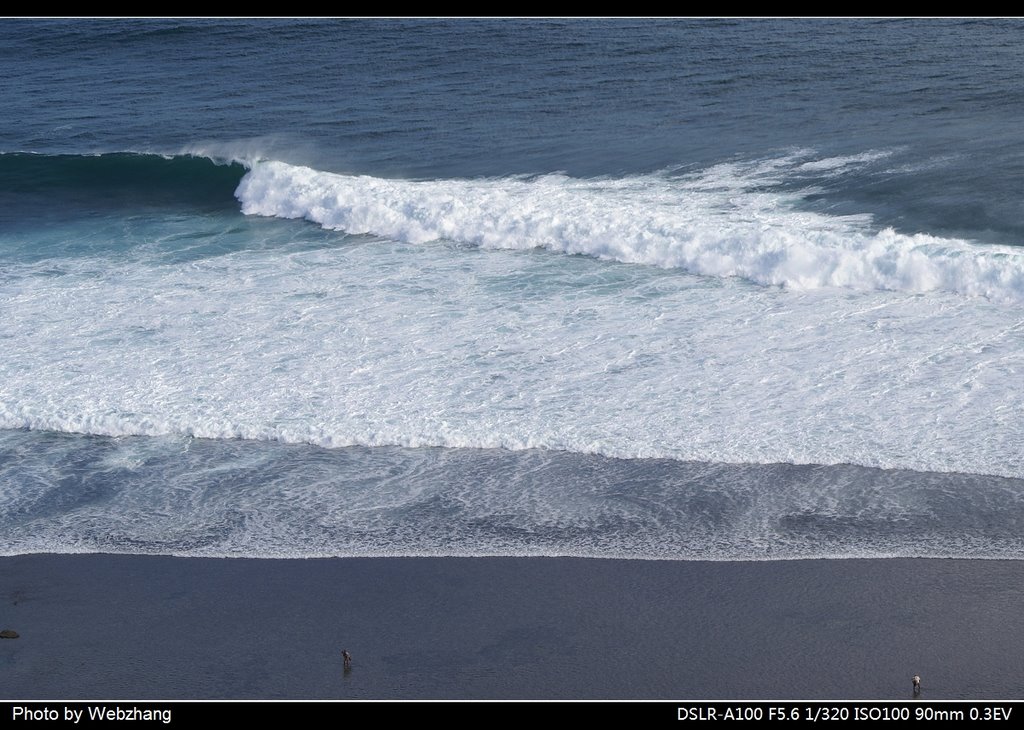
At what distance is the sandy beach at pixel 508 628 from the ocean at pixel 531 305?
1.12ft

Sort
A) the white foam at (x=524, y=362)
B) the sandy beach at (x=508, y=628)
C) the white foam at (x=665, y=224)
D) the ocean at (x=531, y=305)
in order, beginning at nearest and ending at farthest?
the sandy beach at (x=508, y=628) < the ocean at (x=531, y=305) < the white foam at (x=524, y=362) < the white foam at (x=665, y=224)

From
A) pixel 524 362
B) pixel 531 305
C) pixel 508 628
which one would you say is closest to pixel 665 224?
pixel 531 305

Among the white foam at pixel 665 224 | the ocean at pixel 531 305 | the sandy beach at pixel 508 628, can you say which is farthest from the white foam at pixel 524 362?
the sandy beach at pixel 508 628

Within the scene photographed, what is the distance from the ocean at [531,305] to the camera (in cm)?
974

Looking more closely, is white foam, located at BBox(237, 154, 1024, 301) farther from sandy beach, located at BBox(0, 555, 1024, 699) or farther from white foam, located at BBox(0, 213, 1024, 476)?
sandy beach, located at BBox(0, 555, 1024, 699)

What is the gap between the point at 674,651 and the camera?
7.82 metres

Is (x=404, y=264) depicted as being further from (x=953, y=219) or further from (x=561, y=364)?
(x=953, y=219)

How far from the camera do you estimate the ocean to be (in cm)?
974

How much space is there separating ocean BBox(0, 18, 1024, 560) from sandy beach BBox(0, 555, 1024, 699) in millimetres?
340

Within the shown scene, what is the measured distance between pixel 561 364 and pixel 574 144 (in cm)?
903

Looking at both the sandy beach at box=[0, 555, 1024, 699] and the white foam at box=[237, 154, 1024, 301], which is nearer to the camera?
the sandy beach at box=[0, 555, 1024, 699]

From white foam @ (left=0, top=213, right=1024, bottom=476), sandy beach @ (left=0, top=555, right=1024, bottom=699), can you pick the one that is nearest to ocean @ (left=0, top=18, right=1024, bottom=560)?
white foam @ (left=0, top=213, right=1024, bottom=476)

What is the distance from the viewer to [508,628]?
8172 mm

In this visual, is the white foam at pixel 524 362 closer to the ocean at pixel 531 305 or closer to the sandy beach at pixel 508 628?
the ocean at pixel 531 305
